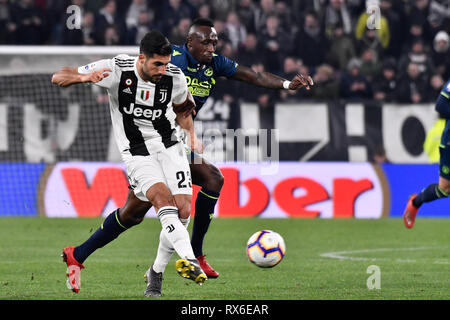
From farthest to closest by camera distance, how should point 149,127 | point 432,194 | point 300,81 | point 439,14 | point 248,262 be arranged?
1. point 439,14
2. point 432,194
3. point 248,262
4. point 300,81
5. point 149,127

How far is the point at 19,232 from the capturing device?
13.8 metres

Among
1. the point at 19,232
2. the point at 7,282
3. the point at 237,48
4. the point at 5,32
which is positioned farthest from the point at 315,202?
the point at 7,282

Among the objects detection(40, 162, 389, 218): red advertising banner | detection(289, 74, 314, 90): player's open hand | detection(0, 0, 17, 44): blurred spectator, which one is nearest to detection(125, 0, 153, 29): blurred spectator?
detection(0, 0, 17, 44): blurred spectator

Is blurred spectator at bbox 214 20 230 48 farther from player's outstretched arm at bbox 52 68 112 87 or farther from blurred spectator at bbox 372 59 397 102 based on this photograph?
player's outstretched arm at bbox 52 68 112 87

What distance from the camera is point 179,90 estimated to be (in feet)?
25.8

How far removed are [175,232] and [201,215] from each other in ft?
6.06

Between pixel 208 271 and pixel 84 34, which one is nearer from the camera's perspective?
pixel 208 271

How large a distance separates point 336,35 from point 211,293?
1151cm

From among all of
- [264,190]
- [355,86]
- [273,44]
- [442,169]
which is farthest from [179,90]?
[273,44]

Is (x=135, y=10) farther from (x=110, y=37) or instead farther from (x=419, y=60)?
(x=419, y=60)

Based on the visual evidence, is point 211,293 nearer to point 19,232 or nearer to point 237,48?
point 19,232

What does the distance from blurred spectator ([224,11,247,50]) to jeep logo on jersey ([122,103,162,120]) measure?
1087 cm

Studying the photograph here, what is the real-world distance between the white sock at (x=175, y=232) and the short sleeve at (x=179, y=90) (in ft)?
3.19

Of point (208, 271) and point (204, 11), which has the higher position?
point (204, 11)
